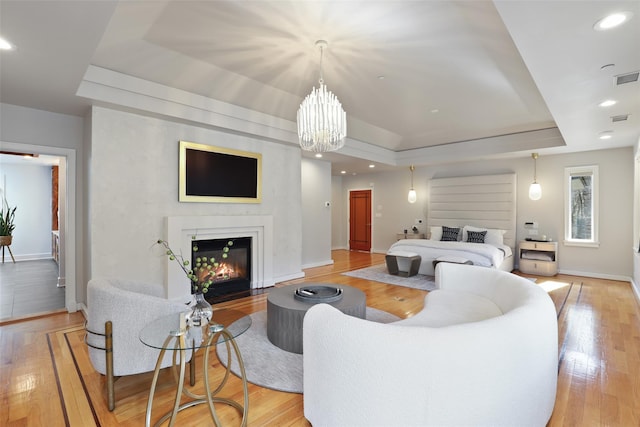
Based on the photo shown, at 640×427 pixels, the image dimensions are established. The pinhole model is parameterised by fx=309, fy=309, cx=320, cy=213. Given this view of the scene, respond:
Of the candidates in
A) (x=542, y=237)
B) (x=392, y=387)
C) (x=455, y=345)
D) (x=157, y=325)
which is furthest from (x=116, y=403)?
(x=542, y=237)

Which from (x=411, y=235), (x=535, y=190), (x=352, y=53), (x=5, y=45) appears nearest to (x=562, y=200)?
(x=535, y=190)

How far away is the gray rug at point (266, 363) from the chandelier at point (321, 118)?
7.14 feet

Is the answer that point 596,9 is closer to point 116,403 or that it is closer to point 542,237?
point 116,403

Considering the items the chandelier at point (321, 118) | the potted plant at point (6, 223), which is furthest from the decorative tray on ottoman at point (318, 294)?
the potted plant at point (6, 223)

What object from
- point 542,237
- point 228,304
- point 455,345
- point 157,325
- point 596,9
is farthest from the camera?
point 542,237

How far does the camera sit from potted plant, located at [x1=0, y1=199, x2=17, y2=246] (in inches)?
271

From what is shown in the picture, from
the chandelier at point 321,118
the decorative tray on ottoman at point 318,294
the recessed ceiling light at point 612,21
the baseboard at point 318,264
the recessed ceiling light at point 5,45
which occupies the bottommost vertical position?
the baseboard at point 318,264

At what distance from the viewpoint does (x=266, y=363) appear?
2662 mm

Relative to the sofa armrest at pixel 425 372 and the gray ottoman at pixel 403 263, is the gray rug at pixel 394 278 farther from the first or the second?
the sofa armrest at pixel 425 372

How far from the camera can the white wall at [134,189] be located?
369cm

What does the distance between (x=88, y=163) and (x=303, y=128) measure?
278 cm

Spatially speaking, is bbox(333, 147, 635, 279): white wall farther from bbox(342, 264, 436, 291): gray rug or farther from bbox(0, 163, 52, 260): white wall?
bbox(0, 163, 52, 260): white wall

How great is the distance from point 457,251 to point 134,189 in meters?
5.49

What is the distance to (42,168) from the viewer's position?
809 cm
